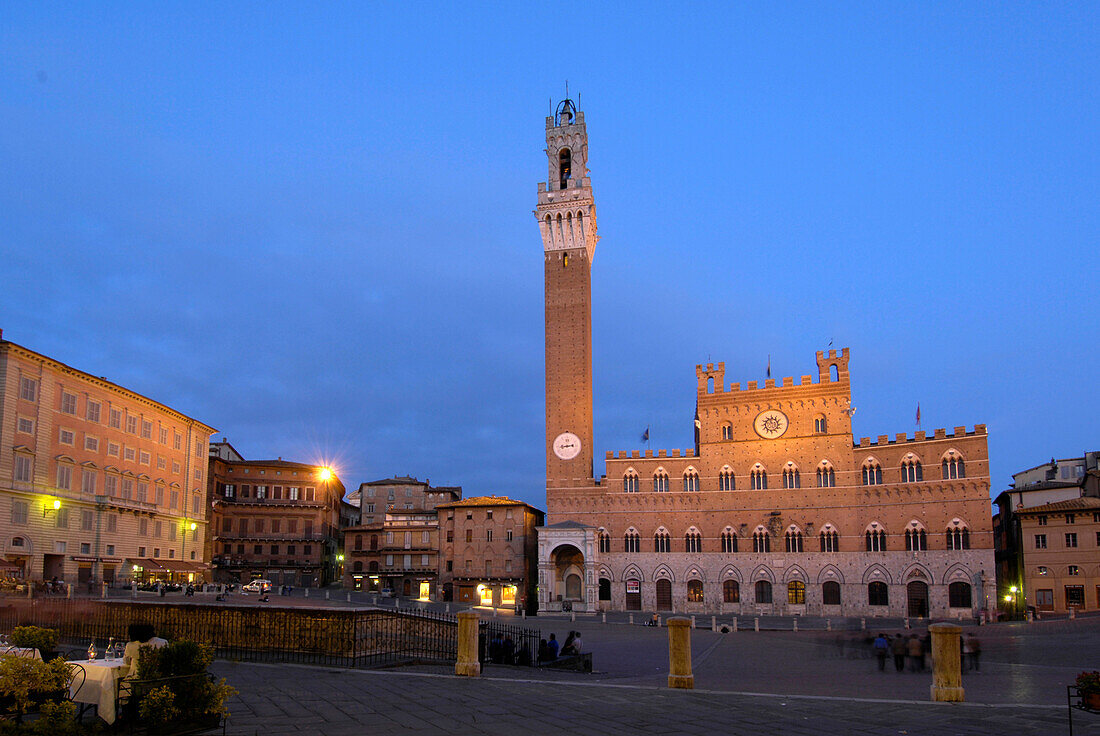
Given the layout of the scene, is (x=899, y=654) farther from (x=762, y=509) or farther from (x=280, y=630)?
(x=762, y=509)

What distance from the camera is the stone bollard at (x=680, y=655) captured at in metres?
15.8

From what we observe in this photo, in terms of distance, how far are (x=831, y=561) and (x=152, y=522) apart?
145 feet

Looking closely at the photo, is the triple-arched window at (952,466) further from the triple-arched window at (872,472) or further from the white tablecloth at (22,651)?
the white tablecloth at (22,651)

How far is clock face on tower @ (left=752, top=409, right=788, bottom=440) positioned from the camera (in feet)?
186

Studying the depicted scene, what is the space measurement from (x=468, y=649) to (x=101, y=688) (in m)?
7.71

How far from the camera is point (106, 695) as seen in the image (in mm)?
10180

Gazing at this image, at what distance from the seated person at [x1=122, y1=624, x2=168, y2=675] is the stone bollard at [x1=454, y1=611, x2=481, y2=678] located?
265 inches

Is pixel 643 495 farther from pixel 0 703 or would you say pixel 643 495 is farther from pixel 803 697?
pixel 0 703

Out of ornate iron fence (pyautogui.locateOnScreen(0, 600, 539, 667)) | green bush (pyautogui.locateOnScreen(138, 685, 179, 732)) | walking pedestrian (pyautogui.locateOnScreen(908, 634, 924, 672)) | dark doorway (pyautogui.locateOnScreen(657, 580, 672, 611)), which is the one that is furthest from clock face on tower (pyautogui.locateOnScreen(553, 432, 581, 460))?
green bush (pyautogui.locateOnScreen(138, 685, 179, 732))

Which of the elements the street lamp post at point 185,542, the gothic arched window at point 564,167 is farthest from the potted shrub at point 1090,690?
the gothic arched window at point 564,167

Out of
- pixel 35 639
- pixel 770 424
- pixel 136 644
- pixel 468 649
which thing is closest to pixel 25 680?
pixel 136 644

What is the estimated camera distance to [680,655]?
1596 cm

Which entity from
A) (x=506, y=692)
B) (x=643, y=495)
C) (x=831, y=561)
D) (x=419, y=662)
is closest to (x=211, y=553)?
(x=643, y=495)

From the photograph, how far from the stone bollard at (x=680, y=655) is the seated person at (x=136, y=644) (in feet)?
30.3
